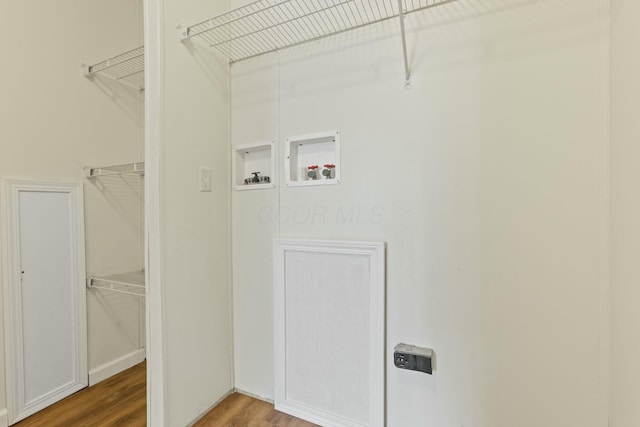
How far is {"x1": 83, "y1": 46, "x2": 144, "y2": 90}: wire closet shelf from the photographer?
1677 mm

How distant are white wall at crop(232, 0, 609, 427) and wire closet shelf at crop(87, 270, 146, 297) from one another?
121cm

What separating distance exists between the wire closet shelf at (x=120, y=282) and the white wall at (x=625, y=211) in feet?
6.71

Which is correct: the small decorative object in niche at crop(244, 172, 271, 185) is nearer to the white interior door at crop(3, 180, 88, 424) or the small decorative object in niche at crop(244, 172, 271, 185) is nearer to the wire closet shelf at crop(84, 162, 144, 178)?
the wire closet shelf at crop(84, 162, 144, 178)

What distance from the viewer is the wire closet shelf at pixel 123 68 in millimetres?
1677

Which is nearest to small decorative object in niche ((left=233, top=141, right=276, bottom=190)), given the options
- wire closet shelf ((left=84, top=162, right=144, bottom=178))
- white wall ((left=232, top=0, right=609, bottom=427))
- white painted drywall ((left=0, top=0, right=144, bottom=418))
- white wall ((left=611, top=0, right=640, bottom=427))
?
white wall ((left=232, top=0, right=609, bottom=427))

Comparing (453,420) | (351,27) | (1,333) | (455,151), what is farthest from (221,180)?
(453,420)

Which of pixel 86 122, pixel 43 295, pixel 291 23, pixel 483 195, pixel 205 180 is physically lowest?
pixel 43 295

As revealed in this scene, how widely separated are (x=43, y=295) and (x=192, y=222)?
39.8 inches

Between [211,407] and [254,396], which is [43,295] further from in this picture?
[254,396]

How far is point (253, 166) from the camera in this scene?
5.43 feet

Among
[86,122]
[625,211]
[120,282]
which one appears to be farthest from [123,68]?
[625,211]

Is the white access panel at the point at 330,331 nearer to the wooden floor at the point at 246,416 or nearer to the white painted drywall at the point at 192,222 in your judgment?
the wooden floor at the point at 246,416

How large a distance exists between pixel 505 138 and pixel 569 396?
0.93m

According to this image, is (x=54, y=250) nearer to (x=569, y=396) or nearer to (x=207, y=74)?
(x=207, y=74)
